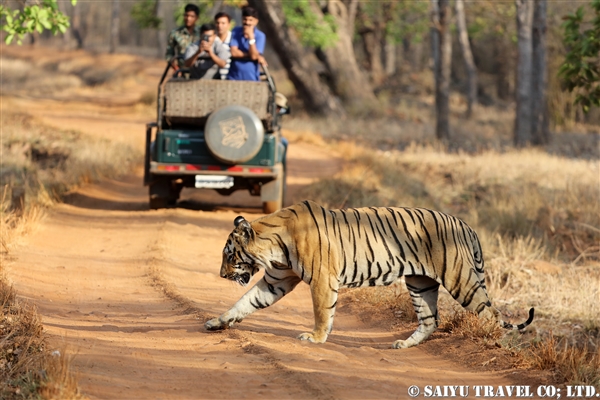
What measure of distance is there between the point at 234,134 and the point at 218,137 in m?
0.21

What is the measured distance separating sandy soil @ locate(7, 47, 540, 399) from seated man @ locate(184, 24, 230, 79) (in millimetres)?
2065

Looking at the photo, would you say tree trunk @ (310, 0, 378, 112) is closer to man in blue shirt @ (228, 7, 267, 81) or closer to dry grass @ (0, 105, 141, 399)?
dry grass @ (0, 105, 141, 399)

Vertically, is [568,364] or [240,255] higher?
[240,255]

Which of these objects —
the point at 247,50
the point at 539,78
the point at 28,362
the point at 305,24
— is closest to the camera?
the point at 28,362

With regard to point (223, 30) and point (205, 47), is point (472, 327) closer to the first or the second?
point (205, 47)

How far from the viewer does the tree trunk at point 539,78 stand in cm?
2020

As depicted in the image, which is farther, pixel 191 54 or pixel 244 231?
pixel 191 54

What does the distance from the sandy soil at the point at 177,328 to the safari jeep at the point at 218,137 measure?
0.70m

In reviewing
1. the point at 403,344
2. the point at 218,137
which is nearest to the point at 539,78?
the point at 218,137

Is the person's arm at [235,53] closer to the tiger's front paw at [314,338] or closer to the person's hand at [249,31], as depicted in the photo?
the person's hand at [249,31]

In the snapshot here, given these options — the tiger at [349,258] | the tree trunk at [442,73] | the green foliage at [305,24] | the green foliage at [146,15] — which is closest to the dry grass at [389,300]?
the tiger at [349,258]

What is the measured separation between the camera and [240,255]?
238 inches

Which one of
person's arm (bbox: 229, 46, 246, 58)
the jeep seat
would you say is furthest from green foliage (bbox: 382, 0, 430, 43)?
the jeep seat

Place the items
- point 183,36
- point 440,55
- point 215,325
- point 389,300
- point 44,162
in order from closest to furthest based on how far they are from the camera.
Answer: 1. point 215,325
2. point 389,300
3. point 183,36
4. point 44,162
5. point 440,55
